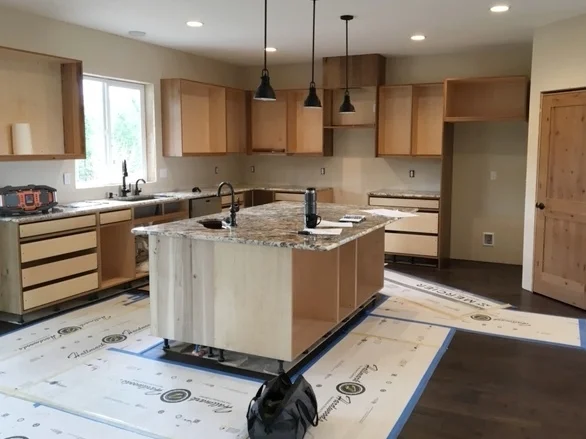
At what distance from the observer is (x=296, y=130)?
7.92 meters

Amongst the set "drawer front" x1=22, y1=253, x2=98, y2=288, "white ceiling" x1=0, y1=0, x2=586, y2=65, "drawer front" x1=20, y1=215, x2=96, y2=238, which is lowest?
"drawer front" x1=22, y1=253, x2=98, y2=288

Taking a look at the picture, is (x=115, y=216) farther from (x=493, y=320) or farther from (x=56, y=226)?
(x=493, y=320)

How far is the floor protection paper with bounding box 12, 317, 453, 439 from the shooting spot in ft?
9.58

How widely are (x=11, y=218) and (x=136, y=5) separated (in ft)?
6.74

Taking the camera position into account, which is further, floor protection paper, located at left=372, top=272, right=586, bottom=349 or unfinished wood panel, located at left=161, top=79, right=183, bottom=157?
unfinished wood panel, located at left=161, top=79, right=183, bottom=157

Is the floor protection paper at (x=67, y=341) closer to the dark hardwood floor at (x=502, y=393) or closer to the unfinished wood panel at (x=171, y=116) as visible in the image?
the dark hardwood floor at (x=502, y=393)

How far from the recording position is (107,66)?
19.2 feet

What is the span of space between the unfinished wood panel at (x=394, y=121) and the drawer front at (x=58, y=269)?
12.9ft

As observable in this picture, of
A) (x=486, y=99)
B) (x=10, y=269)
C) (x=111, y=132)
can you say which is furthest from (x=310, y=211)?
(x=486, y=99)

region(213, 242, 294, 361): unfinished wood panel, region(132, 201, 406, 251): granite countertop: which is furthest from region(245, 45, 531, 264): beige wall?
region(213, 242, 294, 361): unfinished wood panel

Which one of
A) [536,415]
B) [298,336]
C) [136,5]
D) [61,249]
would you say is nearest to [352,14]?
[136,5]

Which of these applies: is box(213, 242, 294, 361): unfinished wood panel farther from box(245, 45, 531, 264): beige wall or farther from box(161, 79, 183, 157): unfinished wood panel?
box(245, 45, 531, 264): beige wall

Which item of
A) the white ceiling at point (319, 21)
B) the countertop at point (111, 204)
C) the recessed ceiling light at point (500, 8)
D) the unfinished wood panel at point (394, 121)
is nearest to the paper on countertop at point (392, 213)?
the white ceiling at point (319, 21)

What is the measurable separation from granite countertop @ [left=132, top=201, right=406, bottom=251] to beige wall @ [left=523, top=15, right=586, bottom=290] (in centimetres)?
198
